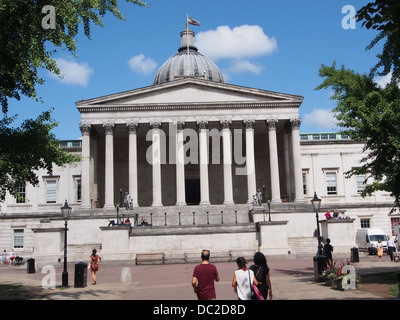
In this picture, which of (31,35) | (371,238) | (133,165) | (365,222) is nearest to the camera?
(31,35)

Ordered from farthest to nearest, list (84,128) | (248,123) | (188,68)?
1. (188,68)
2. (248,123)
3. (84,128)

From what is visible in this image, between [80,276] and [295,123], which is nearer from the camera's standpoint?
[80,276]

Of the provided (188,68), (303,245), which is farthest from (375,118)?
(188,68)

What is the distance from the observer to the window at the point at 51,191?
53.4m

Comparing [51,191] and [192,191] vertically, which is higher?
[51,191]

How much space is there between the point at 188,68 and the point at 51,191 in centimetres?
2866

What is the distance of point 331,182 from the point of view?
179 ft

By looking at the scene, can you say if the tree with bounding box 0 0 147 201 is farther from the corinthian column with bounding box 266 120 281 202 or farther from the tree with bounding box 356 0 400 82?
the corinthian column with bounding box 266 120 281 202

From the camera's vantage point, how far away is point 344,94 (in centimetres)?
2023

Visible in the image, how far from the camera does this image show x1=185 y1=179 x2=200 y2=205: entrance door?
52688 millimetres

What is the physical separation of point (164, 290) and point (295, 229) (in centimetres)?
2397

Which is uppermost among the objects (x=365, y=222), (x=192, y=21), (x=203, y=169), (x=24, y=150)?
(x=192, y=21)

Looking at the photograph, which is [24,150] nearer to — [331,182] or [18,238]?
[18,238]
